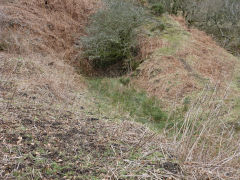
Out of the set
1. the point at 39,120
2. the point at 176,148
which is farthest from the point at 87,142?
the point at 176,148

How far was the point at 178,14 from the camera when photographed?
1065 cm

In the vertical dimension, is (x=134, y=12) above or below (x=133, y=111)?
above

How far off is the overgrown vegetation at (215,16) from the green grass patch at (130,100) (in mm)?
4362

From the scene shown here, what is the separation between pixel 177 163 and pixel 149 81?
4.73 meters

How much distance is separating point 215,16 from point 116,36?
481cm

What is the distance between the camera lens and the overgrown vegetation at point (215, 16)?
9.27 m

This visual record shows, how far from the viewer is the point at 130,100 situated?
5910 millimetres

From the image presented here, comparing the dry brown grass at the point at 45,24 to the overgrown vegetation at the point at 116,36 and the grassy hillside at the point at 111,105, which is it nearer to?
the grassy hillside at the point at 111,105

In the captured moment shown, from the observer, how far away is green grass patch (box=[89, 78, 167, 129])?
5.08 m

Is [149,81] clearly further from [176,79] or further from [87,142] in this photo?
[87,142]

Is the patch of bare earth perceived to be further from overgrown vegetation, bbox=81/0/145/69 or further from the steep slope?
overgrown vegetation, bbox=81/0/145/69

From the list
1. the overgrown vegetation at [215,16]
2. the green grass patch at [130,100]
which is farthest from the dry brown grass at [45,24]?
the overgrown vegetation at [215,16]

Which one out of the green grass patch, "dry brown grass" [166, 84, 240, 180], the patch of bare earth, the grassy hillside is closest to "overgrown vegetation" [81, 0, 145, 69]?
the grassy hillside

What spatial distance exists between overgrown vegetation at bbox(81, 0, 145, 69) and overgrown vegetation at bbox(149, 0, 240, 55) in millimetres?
3283
